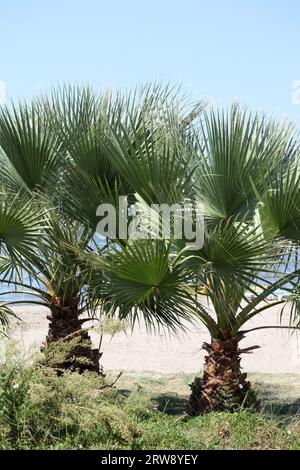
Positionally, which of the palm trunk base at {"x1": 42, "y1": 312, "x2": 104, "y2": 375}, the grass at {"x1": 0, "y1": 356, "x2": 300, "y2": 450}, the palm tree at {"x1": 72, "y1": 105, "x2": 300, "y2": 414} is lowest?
the grass at {"x1": 0, "y1": 356, "x2": 300, "y2": 450}

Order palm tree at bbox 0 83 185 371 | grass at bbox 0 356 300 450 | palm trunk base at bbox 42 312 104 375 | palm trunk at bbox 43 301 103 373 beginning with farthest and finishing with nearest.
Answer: palm trunk at bbox 43 301 103 373
palm trunk base at bbox 42 312 104 375
palm tree at bbox 0 83 185 371
grass at bbox 0 356 300 450

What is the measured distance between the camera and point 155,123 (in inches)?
248

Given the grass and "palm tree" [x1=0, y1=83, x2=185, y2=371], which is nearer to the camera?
the grass

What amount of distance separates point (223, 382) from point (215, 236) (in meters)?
1.61

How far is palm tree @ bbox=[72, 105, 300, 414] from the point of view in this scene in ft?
17.0

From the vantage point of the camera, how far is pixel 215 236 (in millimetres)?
5078

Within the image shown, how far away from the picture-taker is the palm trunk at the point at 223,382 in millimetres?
6090

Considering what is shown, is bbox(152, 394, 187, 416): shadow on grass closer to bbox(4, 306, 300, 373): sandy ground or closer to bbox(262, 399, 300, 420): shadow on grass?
bbox(262, 399, 300, 420): shadow on grass

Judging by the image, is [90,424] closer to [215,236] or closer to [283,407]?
[215,236]

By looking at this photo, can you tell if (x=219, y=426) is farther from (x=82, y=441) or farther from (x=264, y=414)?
(x=82, y=441)

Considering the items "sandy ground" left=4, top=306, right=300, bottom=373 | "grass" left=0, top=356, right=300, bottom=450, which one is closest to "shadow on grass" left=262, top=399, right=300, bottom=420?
"grass" left=0, top=356, right=300, bottom=450

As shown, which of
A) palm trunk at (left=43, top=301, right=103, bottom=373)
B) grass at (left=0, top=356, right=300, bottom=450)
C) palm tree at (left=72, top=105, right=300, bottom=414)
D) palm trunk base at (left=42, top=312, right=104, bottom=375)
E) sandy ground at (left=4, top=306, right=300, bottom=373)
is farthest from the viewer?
sandy ground at (left=4, top=306, right=300, bottom=373)

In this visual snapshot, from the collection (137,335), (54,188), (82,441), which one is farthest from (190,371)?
(82,441)

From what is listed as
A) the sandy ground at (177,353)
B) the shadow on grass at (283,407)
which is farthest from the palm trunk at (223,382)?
the sandy ground at (177,353)
